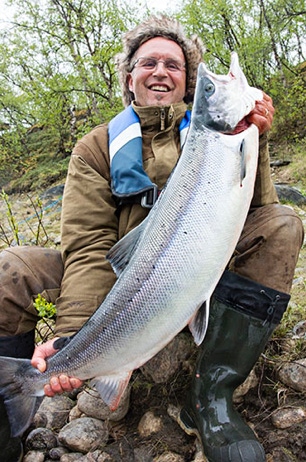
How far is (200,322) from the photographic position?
2.14 metres

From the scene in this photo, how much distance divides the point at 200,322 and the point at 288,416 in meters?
0.97

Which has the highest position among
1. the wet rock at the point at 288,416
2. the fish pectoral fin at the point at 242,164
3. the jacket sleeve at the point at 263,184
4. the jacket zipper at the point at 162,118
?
the jacket zipper at the point at 162,118

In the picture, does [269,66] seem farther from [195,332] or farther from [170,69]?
[195,332]

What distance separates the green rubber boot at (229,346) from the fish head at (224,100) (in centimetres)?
88

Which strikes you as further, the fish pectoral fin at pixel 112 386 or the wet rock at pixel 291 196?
the wet rock at pixel 291 196

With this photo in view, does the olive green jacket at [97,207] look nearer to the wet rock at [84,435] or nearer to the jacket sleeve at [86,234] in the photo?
the jacket sleeve at [86,234]

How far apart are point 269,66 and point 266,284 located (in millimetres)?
13896

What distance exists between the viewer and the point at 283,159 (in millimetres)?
10859

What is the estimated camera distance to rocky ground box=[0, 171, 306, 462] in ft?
8.46

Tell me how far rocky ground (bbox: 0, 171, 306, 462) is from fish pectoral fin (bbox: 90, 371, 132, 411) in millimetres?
601

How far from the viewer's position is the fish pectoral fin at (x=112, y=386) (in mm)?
2248

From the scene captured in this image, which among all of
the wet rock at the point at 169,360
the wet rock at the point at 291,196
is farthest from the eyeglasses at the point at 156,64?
the wet rock at the point at 291,196

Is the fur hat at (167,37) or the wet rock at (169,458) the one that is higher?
the fur hat at (167,37)

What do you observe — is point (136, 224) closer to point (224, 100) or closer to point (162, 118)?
point (162, 118)
